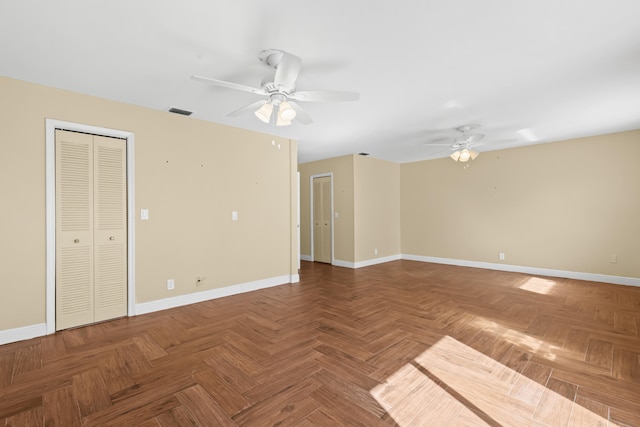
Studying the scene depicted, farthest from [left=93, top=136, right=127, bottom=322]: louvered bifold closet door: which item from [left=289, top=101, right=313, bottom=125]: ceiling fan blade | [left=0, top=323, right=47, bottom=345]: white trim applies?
[left=289, top=101, right=313, bottom=125]: ceiling fan blade

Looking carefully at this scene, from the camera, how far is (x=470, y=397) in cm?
186

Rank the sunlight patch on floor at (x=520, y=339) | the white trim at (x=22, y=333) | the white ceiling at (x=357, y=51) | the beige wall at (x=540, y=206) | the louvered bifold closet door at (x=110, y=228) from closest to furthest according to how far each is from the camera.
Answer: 1. the white ceiling at (x=357, y=51)
2. the sunlight patch on floor at (x=520, y=339)
3. the white trim at (x=22, y=333)
4. the louvered bifold closet door at (x=110, y=228)
5. the beige wall at (x=540, y=206)

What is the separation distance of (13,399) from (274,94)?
283 centimetres

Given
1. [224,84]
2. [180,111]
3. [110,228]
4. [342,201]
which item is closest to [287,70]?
[224,84]

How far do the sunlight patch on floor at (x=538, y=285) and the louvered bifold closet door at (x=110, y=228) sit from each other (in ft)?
18.5

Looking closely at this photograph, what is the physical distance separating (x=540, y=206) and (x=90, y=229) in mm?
7091

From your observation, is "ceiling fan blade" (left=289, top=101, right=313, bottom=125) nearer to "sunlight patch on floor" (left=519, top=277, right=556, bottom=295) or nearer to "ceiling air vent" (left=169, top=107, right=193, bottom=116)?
"ceiling air vent" (left=169, top=107, right=193, bottom=116)

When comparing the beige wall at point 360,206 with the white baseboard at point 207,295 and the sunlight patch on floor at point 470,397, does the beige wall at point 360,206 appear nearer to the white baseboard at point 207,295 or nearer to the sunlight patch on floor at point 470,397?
the white baseboard at point 207,295

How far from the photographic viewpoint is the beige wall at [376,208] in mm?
6302

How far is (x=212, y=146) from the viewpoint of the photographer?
4.00m

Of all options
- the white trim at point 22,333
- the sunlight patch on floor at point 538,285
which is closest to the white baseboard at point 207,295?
the white trim at point 22,333

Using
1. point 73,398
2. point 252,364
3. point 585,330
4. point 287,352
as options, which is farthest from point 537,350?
point 73,398

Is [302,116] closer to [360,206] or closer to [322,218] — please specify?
[360,206]

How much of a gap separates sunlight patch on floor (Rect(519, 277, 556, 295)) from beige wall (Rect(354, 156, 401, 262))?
2914mm
